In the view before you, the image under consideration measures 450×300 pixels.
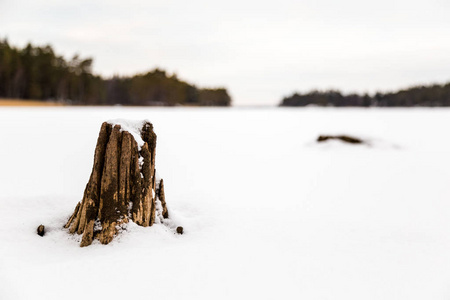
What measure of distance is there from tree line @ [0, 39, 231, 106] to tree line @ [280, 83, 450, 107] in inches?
3275

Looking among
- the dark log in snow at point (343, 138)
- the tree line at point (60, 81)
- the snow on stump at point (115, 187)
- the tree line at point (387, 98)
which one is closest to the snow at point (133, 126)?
the snow on stump at point (115, 187)

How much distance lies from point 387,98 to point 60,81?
131 metres

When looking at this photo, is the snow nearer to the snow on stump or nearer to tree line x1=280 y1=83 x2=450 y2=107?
the snow on stump

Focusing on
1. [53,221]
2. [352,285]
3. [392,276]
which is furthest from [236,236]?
[53,221]

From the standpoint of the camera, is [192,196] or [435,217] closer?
[435,217]

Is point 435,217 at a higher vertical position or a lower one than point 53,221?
lower

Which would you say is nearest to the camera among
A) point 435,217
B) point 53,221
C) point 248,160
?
point 53,221

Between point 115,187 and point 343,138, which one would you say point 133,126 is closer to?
point 115,187

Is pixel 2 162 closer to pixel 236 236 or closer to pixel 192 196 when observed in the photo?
pixel 192 196

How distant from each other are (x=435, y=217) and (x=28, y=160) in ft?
36.3

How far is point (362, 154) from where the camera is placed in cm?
1397

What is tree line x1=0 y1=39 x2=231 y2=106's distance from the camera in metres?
61.8

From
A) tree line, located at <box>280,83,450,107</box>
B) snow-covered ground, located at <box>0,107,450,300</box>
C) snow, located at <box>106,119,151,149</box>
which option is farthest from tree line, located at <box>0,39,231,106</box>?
tree line, located at <box>280,83,450,107</box>

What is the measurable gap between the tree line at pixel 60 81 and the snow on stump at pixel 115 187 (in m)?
68.6
